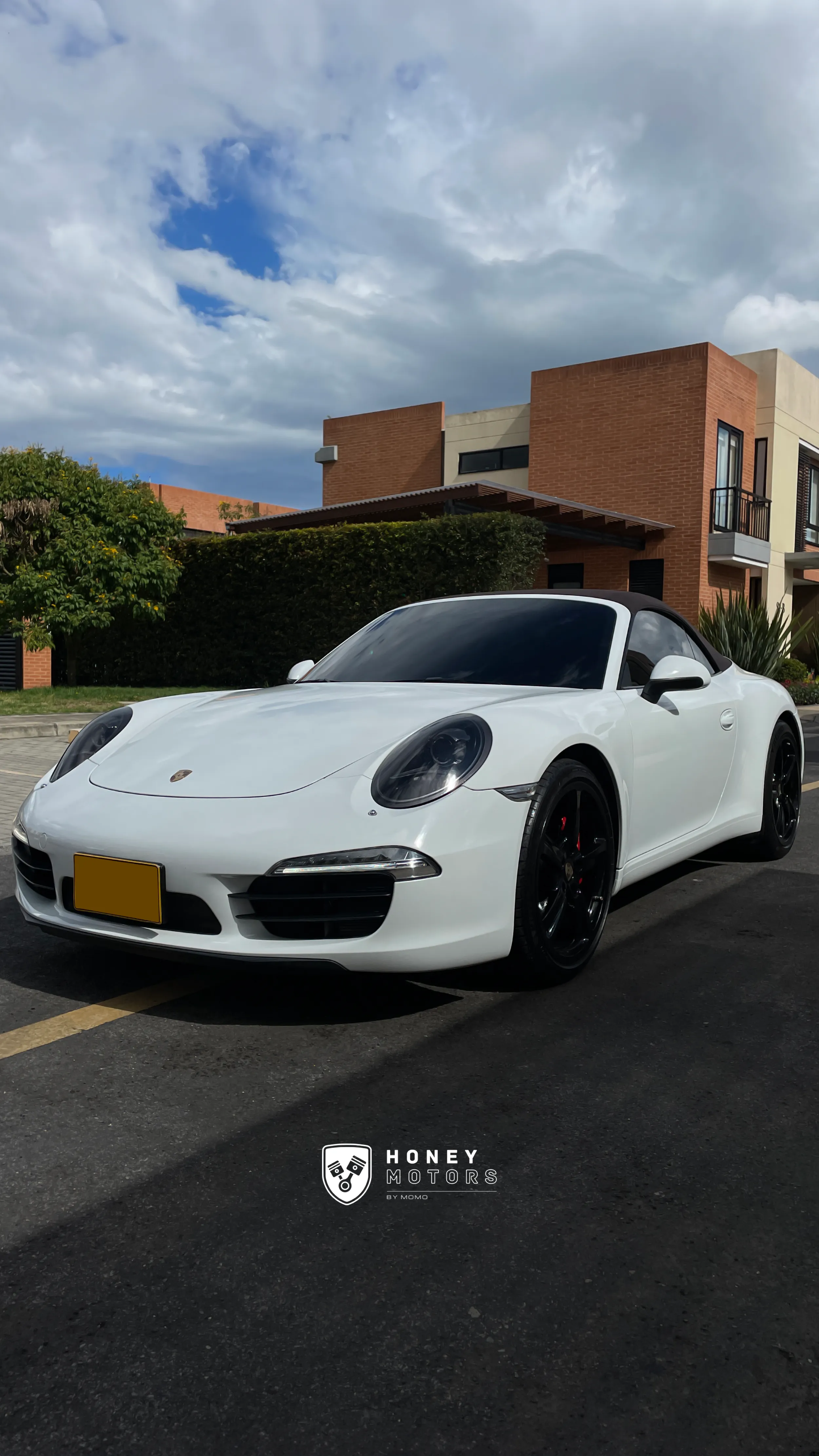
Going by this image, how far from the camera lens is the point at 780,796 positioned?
539 centimetres

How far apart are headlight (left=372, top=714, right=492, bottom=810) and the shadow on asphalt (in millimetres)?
654

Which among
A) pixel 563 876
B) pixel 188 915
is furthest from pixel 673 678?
pixel 188 915

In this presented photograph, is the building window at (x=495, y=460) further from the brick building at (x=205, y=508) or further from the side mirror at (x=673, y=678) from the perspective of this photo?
the side mirror at (x=673, y=678)

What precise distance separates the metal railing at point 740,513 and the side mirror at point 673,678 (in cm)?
1905

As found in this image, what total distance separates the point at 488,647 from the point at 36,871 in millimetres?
1759

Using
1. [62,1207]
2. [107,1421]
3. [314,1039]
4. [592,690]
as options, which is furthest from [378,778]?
[107,1421]

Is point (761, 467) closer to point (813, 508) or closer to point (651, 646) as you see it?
point (813, 508)

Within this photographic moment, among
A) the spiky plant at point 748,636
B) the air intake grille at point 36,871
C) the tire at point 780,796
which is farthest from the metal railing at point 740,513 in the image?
the air intake grille at point 36,871

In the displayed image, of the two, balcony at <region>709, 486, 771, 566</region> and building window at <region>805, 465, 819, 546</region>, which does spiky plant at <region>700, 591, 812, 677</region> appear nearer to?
balcony at <region>709, 486, 771, 566</region>

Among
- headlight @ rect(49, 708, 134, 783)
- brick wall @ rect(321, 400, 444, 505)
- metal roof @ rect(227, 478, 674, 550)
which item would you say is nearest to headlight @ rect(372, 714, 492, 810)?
headlight @ rect(49, 708, 134, 783)

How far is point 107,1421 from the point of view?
4.99 ft

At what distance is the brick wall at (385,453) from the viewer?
26734 mm

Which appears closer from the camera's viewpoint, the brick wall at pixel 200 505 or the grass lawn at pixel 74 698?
the grass lawn at pixel 74 698

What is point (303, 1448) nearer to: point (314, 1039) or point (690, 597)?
point (314, 1039)
